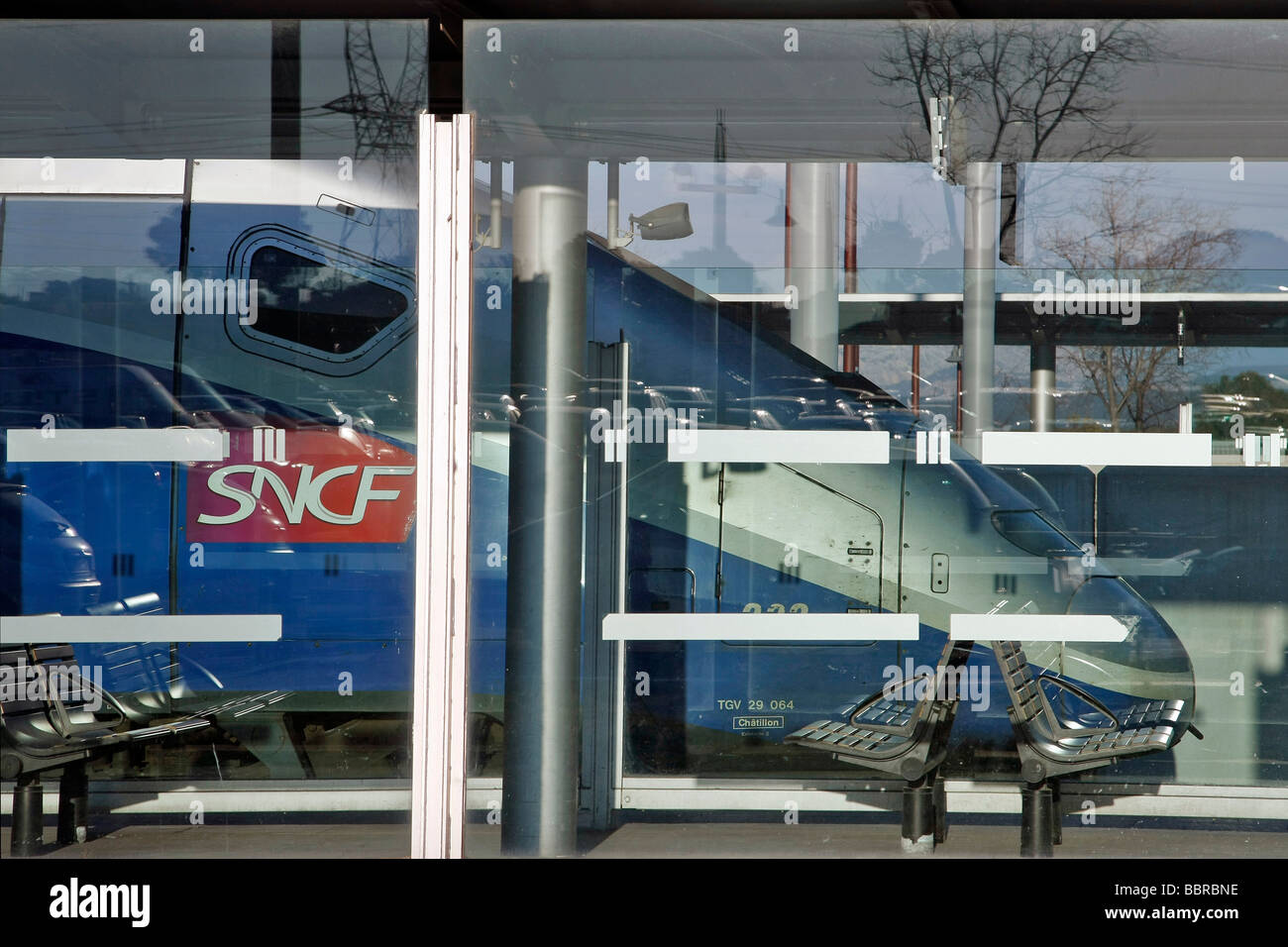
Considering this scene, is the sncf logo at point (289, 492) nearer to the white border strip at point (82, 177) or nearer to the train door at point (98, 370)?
the train door at point (98, 370)

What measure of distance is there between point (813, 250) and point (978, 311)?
0.49m

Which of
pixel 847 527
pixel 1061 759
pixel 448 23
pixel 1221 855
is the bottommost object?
pixel 1221 855

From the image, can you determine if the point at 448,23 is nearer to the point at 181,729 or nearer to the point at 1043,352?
the point at 1043,352

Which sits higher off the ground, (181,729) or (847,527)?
(847,527)

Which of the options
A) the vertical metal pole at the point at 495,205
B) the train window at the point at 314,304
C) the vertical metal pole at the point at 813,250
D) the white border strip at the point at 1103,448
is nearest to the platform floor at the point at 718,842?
the white border strip at the point at 1103,448

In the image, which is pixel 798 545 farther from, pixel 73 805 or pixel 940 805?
pixel 73 805

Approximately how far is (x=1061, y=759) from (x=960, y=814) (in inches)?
12.6

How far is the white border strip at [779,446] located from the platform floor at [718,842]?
1032mm

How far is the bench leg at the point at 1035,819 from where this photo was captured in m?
3.15

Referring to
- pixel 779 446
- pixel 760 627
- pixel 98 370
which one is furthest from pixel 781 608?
pixel 98 370

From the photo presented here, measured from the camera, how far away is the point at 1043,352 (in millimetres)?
3150

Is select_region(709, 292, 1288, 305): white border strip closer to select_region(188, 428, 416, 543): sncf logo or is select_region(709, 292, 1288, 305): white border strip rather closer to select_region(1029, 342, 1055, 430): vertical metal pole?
select_region(1029, 342, 1055, 430): vertical metal pole

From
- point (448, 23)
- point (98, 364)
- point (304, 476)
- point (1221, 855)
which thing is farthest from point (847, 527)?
point (98, 364)

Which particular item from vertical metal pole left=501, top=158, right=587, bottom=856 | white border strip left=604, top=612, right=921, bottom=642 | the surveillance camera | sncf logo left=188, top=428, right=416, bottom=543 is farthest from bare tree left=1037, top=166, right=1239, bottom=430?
sncf logo left=188, top=428, right=416, bottom=543
